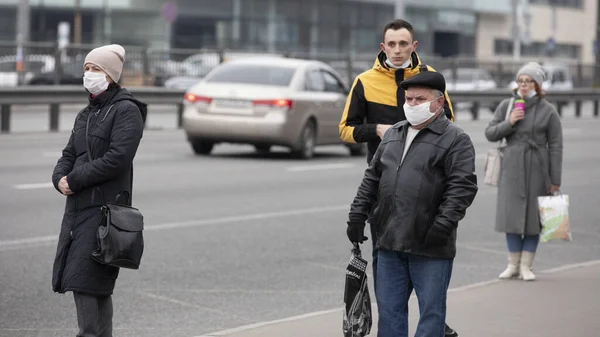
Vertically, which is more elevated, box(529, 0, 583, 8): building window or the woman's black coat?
box(529, 0, 583, 8): building window

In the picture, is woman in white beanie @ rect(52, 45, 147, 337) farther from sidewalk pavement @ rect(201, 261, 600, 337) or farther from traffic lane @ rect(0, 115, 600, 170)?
traffic lane @ rect(0, 115, 600, 170)

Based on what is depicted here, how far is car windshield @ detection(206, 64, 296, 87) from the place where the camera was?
20281 mm

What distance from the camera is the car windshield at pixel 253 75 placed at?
20281 millimetres

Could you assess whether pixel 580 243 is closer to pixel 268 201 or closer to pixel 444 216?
pixel 268 201

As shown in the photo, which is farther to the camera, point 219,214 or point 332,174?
point 332,174

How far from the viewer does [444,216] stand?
577 centimetres

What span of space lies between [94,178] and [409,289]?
5.24ft

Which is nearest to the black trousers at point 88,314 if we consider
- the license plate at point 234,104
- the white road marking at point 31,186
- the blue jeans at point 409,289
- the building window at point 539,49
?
the blue jeans at point 409,289

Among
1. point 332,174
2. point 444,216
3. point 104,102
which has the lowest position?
point 332,174

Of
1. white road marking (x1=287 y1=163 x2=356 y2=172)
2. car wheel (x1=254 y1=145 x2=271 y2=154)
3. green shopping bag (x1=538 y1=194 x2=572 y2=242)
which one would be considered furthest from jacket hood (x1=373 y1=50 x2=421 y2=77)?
car wheel (x1=254 y1=145 x2=271 y2=154)

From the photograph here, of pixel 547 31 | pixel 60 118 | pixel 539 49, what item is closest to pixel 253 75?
pixel 60 118

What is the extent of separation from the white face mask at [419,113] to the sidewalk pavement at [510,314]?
203 centimetres

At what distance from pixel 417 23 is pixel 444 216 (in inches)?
2698

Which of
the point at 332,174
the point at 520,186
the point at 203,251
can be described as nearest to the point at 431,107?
the point at 520,186
